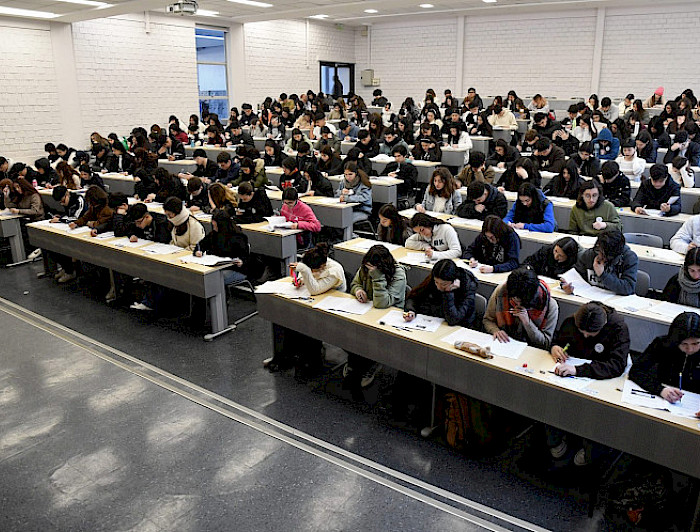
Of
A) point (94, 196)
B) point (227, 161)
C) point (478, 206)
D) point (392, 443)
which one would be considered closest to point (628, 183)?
point (478, 206)

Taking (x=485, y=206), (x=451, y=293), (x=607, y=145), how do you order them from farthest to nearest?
(x=607, y=145)
(x=485, y=206)
(x=451, y=293)

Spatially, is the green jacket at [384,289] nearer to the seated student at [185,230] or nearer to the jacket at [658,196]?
the seated student at [185,230]

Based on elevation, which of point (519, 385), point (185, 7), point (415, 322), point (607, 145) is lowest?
point (519, 385)

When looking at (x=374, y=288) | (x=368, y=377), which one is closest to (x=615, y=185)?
(x=374, y=288)

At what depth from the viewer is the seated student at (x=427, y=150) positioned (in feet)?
33.0

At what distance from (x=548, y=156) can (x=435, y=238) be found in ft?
14.5

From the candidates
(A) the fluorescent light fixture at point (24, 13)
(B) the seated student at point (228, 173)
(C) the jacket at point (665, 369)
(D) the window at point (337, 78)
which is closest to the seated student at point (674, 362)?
(C) the jacket at point (665, 369)

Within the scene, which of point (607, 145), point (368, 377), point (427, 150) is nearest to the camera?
point (368, 377)

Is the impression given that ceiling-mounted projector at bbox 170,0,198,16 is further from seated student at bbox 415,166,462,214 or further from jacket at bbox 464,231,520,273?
jacket at bbox 464,231,520,273

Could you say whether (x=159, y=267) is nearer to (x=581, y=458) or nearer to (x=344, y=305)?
(x=344, y=305)

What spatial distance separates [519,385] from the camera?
3215mm

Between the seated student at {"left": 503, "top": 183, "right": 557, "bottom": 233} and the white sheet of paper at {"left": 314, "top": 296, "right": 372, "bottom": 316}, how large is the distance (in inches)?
92.9

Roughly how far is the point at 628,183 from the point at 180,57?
466 inches

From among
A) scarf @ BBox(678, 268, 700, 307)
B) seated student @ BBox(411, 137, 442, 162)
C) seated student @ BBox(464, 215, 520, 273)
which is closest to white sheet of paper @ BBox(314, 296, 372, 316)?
seated student @ BBox(464, 215, 520, 273)
